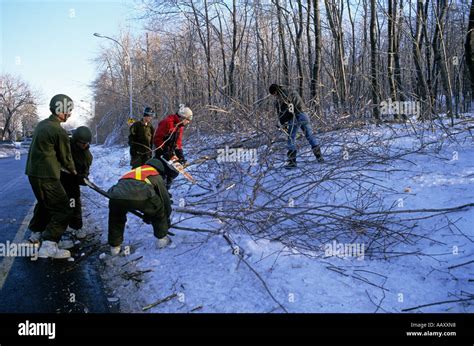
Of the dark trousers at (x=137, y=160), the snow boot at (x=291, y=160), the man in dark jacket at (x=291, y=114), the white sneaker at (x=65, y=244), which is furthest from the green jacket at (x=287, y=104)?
the white sneaker at (x=65, y=244)

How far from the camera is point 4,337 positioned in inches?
111

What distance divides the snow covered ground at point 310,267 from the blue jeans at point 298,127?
75cm

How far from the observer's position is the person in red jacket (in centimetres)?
622

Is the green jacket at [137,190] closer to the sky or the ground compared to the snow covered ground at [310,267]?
closer to the sky

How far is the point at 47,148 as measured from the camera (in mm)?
4387

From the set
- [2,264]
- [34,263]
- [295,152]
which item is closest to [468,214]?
[295,152]

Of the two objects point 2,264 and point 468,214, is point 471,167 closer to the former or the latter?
point 468,214

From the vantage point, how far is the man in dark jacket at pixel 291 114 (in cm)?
636

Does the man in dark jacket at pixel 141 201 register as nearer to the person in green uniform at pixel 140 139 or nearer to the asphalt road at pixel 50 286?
the asphalt road at pixel 50 286

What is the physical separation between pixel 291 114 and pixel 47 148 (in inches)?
165

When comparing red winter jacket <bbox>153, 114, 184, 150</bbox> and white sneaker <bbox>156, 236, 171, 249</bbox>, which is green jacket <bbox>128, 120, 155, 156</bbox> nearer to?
red winter jacket <bbox>153, 114, 184, 150</bbox>

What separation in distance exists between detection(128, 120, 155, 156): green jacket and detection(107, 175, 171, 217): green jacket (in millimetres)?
2874

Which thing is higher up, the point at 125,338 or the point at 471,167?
the point at 471,167

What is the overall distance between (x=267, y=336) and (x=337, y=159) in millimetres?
3822
